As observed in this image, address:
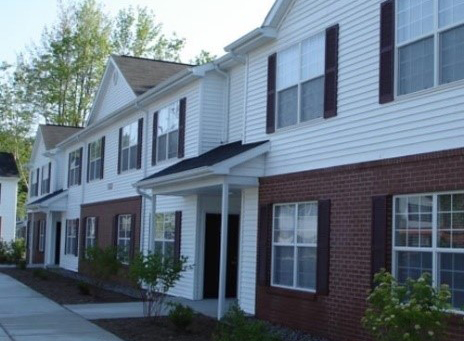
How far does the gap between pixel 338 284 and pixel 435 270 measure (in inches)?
92.9

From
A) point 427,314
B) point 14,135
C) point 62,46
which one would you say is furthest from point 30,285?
point 14,135

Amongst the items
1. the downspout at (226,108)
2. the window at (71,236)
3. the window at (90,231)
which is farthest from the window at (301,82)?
the window at (71,236)

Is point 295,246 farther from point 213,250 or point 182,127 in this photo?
point 182,127

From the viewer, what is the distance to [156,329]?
13781mm

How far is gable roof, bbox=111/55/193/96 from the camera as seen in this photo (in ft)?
83.4

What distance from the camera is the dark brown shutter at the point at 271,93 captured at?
47.8ft

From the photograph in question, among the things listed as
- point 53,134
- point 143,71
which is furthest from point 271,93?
point 53,134

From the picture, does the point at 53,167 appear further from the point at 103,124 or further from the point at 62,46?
the point at 62,46

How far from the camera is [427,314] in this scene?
7328mm

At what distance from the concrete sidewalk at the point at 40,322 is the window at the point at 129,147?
218 inches

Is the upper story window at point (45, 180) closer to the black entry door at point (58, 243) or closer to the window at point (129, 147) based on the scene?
the black entry door at point (58, 243)

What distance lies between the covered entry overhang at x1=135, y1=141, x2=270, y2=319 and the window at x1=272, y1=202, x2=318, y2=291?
93 centimetres

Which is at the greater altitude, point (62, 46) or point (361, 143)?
point (62, 46)

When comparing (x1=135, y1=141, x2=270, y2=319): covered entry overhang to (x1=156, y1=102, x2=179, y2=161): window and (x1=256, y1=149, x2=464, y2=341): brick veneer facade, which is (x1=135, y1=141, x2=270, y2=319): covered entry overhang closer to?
(x1=256, y1=149, x2=464, y2=341): brick veneer facade
